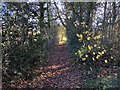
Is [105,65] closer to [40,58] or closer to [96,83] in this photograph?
[96,83]

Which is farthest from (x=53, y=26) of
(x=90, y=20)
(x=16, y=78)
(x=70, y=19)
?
(x=16, y=78)

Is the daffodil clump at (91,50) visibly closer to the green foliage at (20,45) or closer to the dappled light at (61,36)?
the dappled light at (61,36)

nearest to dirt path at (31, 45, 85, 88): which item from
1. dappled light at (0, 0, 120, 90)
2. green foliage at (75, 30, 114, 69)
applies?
dappled light at (0, 0, 120, 90)

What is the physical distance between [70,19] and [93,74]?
63 centimetres

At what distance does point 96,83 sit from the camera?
3.11 metres

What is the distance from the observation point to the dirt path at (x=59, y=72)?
10.4ft

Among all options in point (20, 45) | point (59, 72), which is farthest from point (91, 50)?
point (20, 45)

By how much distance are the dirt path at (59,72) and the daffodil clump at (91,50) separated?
5.5 inches

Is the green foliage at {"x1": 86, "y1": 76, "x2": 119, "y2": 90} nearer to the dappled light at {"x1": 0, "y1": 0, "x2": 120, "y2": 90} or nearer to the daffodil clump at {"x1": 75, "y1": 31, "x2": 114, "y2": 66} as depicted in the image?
the dappled light at {"x1": 0, "y1": 0, "x2": 120, "y2": 90}

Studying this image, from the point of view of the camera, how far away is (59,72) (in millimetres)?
3225

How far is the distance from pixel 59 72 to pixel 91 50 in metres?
0.41

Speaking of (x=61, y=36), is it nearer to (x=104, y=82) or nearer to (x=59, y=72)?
(x=59, y=72)

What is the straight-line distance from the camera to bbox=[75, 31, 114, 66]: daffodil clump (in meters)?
3.19

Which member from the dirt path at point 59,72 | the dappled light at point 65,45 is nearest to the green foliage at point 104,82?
the dappled light at point 65,45
